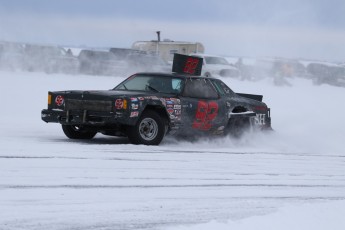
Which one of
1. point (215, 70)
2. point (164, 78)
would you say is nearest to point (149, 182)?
point (164, 78)

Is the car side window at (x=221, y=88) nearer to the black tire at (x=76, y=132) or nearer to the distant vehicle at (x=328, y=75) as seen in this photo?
the black tire at (x=76, y=132)

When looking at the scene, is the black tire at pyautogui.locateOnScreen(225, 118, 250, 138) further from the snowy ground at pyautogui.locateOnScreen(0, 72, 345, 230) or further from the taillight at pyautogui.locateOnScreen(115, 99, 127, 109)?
the taillight at pyautogui.locateOnScreen(115, 99, 127, 109)

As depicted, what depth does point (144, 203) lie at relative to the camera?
244 inches

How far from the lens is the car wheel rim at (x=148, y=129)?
981cm

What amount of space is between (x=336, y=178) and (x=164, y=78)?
11.0 ft

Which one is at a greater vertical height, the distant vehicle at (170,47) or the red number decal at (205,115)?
the distant vehicle at (170,47)

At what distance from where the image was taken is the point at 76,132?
1048 centimetres

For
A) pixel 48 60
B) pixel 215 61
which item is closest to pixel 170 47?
pixel 215 61

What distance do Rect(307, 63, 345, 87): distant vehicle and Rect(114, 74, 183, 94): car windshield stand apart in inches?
878

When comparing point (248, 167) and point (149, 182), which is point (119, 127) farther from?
point (149, 182)

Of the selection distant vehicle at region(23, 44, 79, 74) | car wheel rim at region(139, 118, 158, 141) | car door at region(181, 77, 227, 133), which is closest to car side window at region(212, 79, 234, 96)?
car door at region(181, 77, 227, 133)

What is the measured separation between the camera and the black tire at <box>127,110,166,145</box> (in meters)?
9.73

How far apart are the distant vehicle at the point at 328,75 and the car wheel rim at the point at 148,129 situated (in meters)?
23.2

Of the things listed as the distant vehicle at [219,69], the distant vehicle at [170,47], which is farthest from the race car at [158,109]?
the distant vehicle at [170,47]
